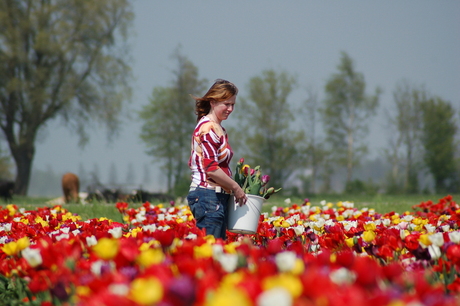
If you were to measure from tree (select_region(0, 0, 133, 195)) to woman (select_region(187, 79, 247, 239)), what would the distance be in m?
19.5

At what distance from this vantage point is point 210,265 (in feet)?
6.67

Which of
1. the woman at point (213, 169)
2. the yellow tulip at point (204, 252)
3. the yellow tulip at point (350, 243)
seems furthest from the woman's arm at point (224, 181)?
the yellow tulip at point (204, 252)

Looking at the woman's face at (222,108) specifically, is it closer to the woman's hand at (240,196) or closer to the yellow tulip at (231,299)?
the woman's hand at (240,196)

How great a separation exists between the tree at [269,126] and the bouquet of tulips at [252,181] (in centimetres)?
2380

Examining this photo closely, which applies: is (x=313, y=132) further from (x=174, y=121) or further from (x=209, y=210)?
(x=209, y=210)

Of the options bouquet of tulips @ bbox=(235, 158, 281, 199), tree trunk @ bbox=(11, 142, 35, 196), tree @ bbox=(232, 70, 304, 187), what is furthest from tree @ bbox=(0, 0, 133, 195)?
bouquet of tulips @ bbox=(235, 158, 281, 199)

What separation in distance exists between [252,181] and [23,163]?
69.3 ft

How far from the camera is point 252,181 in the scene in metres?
4.11

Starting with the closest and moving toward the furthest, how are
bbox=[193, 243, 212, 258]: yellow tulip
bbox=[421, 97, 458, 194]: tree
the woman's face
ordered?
bbox=[193, 243, 212, 258]: yellow tulip → the woman's face → bbox=[421, 97, 458, 194]: tree

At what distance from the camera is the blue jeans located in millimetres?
3674

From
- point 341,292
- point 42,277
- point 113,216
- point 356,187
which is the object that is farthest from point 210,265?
point 356,187

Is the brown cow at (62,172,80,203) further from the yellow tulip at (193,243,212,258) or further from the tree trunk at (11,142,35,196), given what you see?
the yellow tulip at (193,243,212,258)

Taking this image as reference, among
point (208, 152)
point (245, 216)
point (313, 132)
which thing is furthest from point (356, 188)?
point (208, 152)

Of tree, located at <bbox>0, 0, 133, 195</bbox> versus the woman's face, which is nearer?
the woman's face
